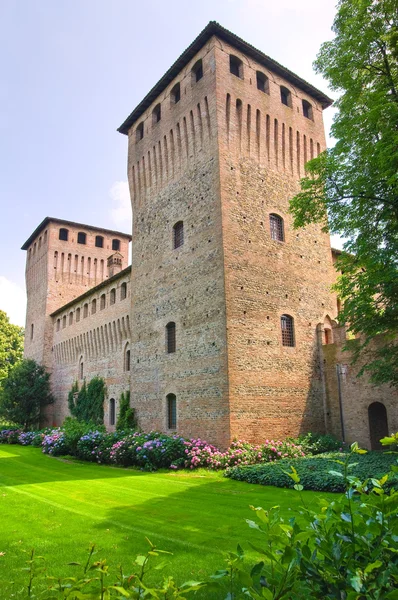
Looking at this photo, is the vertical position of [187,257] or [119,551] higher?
[187,257]

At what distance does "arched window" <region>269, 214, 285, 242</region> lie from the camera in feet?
62.5

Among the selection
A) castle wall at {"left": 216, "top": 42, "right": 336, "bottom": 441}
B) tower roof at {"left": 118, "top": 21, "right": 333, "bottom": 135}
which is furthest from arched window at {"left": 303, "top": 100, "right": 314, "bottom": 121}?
castle wall at {"left": 216, "top": 42, "right": 336, "bottom": 441}

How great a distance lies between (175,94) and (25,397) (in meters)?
24.8

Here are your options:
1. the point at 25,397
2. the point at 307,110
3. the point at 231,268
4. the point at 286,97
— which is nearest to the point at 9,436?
the point at 25,397

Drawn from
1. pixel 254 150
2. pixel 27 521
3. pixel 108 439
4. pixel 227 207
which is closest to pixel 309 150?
pixel 254 150

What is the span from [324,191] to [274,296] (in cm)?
570

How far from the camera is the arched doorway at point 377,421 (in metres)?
16.8

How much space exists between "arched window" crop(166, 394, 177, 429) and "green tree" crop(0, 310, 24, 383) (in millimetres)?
29723

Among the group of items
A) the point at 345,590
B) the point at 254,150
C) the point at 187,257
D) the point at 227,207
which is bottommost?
the point at 345,590

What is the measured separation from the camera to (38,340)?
38.4m

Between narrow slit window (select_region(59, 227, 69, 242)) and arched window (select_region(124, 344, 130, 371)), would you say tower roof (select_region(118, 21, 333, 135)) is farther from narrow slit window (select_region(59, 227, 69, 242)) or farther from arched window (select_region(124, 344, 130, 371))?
narrow slit window (select_region(59, 227, 69, 242))

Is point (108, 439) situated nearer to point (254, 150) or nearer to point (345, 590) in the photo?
point (254, 150)

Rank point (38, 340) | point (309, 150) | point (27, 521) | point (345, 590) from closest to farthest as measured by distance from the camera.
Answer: point (345, 590), point (27, 521), point (309, 150), point (38, 340)

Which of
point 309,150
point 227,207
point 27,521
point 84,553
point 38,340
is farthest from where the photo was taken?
point 38,340
